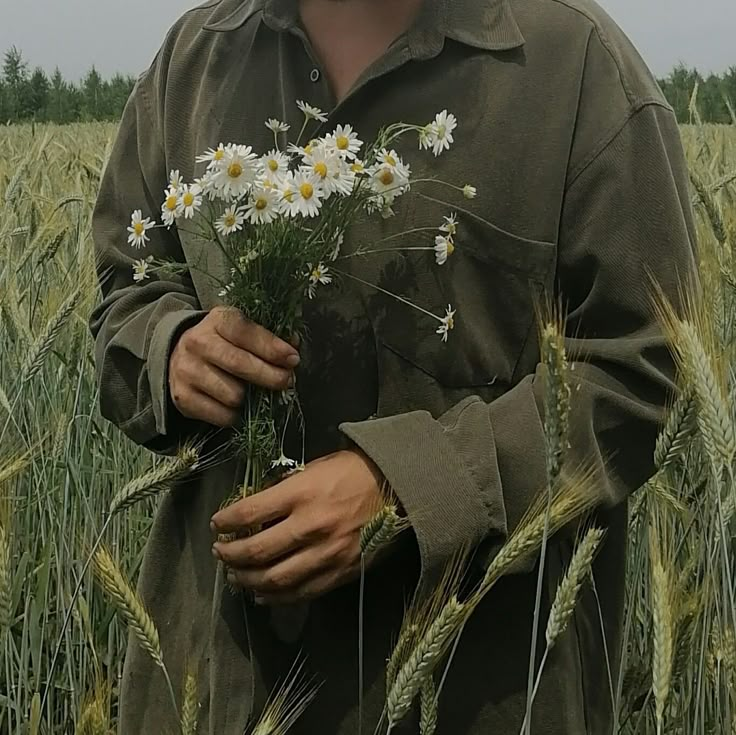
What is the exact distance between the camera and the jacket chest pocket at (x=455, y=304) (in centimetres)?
123

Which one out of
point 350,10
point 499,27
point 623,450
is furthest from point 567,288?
point 350,10

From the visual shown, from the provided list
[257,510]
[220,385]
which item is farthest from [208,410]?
[257,510]

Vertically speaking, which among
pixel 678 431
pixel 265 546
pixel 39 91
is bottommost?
pixel 265 546

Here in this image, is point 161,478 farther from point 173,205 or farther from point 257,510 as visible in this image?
point 173,205

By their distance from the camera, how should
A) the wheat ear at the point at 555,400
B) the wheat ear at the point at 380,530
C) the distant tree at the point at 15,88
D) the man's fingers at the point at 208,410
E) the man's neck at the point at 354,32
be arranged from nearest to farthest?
the wheat ear at the point at 555,400
the wheat ear at the point at 380,530
the man's fingers at the point at 208,410
the man's neck at the point at 354,32
the distant tree at the point at 15,88

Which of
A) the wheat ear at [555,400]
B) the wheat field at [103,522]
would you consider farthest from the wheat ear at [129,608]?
the wheat ear at [555,400]

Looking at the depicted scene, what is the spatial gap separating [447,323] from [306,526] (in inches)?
11.0

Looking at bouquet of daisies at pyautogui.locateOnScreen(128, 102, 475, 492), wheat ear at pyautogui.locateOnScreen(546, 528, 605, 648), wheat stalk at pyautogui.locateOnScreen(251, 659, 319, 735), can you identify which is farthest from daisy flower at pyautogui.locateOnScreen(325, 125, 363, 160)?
wheat stalk at pyautogui.locateOnScreen(251, 659, 319, 735)

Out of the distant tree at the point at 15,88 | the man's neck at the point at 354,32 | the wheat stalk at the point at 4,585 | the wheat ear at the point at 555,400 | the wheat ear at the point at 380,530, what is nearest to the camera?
the wheat ear at the point at 555,400

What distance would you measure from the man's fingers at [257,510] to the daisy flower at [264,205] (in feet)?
0.90

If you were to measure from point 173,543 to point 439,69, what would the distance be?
2.26 feet

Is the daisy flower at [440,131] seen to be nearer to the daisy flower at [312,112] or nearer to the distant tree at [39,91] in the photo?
the daisy flower at [312,112]

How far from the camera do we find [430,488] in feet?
3.60

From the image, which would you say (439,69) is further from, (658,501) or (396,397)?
(658,501)
